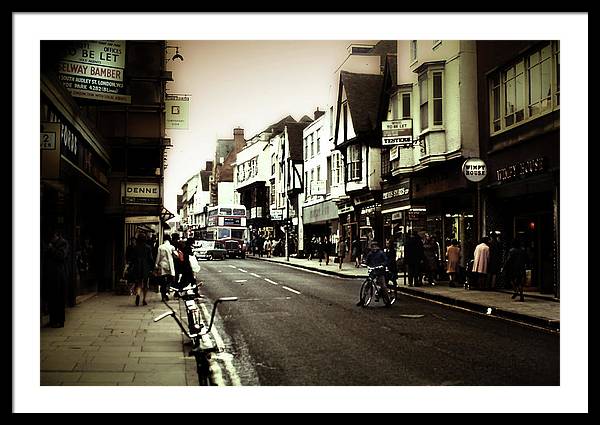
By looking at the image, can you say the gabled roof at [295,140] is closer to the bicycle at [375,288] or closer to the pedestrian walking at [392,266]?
the pedestrian walking at [392,266]

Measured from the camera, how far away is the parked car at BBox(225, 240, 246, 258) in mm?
52375

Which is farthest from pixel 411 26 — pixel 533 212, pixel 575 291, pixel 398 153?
pixel 398 153

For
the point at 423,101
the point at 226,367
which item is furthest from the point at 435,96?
the point at 226,367

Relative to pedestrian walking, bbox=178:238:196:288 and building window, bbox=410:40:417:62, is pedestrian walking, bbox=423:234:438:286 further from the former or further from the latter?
pedestrian walking, bbox=178:238:196:288

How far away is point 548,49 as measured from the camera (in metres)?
17.9

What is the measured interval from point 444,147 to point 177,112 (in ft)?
31.4

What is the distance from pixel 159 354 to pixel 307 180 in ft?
143

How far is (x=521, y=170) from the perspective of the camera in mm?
19359

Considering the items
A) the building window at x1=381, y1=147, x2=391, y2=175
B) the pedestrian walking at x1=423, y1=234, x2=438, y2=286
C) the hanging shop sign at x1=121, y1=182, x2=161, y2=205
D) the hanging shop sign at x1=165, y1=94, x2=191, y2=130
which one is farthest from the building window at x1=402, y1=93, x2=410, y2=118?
the hanging shop sign at x1=121, y1=182, x2=161, y2=205

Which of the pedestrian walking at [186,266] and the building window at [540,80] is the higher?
the building window at [540,80]

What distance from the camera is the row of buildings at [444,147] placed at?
750 inches

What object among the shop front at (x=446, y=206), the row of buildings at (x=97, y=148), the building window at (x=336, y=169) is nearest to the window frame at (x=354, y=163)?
the building window at (x=336, y=169)

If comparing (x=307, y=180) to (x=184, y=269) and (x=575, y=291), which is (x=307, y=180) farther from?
(x=575, y=291)

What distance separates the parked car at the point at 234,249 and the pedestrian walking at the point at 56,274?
127 feet
